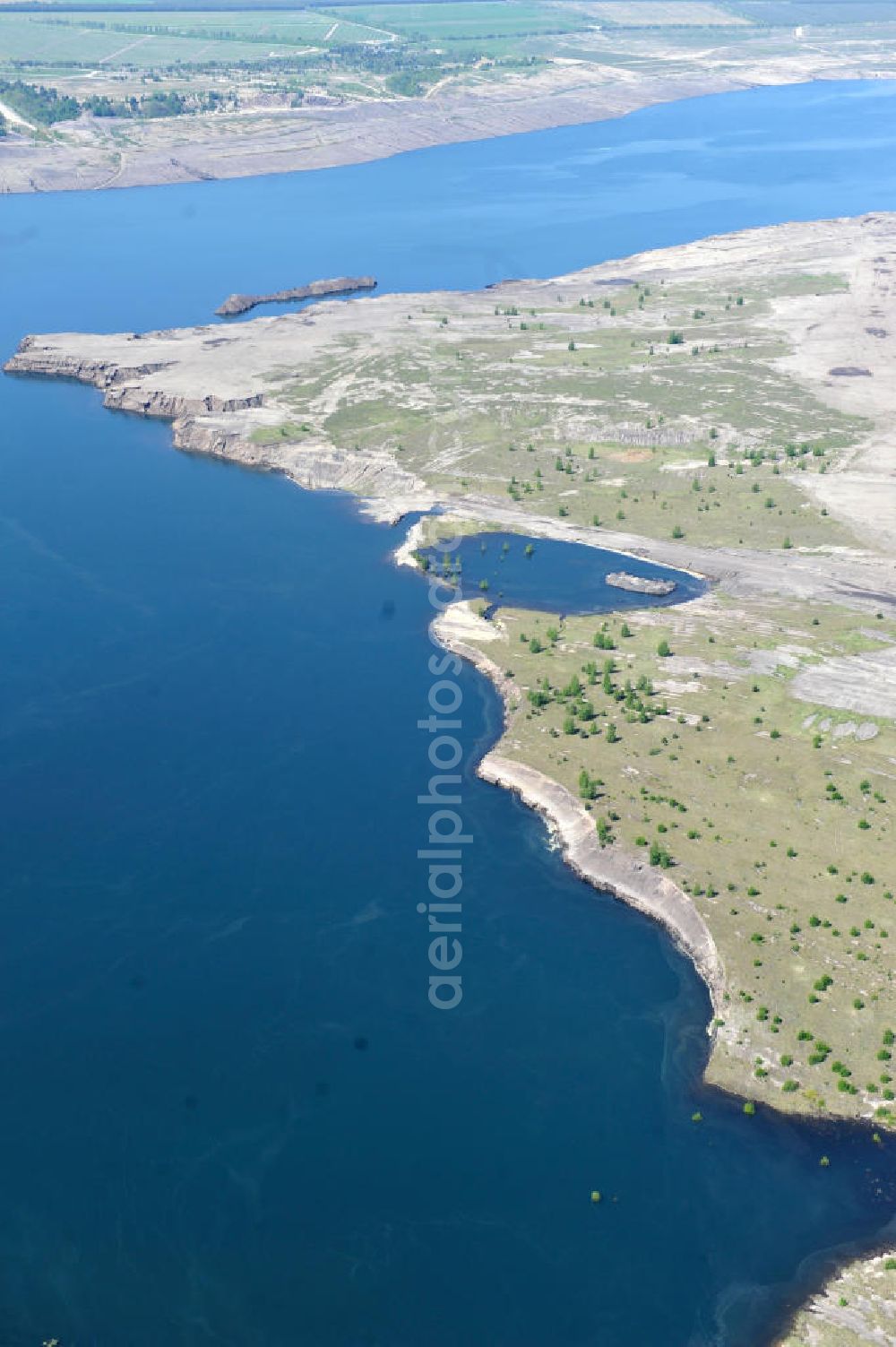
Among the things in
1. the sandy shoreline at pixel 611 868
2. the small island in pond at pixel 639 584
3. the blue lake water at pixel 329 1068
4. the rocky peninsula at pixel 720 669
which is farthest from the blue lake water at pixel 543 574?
the sandy shoreline at pixel 611 868

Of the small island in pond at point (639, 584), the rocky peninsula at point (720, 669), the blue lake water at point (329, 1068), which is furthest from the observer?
the small island in pond at point (639, 584)

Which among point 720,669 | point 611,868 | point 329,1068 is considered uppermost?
point 720,669

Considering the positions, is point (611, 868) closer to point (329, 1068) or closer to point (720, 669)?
point (329, 1068)

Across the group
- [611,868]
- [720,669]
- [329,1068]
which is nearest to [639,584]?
[720,669]

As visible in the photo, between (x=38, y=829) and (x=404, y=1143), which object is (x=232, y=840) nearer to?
(x=38, y=829)

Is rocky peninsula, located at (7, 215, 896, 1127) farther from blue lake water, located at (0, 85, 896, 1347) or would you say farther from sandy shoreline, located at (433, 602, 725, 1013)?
blue lake water, located at (0, 85, 896, 1347)

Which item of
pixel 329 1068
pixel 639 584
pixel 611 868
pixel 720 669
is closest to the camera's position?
pixel 329 1068

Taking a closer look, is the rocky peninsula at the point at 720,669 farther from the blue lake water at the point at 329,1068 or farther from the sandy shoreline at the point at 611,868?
the blue lake water at the point at 329,1068
